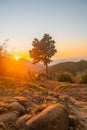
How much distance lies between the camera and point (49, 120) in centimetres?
571

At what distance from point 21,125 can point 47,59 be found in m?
33.0

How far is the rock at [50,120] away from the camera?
559 cm

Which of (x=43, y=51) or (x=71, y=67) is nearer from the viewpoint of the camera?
(x=43, y=51)

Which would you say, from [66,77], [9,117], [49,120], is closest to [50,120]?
[49,120]

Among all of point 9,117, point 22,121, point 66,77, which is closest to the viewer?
point 22,121

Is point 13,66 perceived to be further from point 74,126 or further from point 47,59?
point 47,59

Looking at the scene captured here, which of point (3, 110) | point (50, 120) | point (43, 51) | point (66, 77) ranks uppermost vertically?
point (43, 51)

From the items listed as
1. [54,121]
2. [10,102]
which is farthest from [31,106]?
[54,121]

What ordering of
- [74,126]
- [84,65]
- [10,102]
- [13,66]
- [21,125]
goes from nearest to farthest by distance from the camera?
1. [21,125]
2. [74,126]
3. [10,102]
4. [13,66]
5. [84,65]

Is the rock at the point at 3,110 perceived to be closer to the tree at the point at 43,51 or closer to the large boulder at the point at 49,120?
the large boulder at the point at 49,120

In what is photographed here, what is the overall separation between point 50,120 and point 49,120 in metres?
0.03

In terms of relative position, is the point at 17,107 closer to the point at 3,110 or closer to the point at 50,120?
the point at 3,110

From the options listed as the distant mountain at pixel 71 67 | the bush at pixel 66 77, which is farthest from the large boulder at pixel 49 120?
the distant mountain at pixel 71 67

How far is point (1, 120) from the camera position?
5910mm
